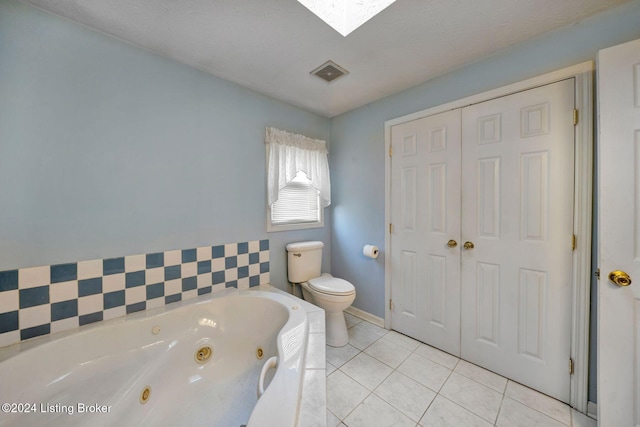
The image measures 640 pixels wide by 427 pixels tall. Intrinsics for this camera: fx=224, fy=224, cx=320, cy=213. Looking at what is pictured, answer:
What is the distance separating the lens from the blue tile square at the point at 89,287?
1.22 meters

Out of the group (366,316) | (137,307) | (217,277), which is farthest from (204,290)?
(366,316)

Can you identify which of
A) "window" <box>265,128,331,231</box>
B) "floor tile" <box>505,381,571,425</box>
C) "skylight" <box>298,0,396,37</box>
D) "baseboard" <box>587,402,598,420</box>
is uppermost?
"skylight" <box>298,0,396,37</box>

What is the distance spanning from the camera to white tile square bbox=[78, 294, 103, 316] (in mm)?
1225

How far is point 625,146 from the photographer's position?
1042 millimetres

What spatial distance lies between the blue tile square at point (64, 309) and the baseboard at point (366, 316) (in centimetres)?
213

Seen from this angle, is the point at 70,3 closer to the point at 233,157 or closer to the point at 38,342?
the point at 233,157

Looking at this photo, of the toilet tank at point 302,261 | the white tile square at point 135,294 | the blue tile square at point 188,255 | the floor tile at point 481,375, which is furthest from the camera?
the toilet tank at point 302,261

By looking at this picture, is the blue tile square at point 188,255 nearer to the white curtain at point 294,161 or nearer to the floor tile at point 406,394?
the white curtain at point 294,161

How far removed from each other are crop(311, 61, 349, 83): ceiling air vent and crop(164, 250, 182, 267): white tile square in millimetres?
1632

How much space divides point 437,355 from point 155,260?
2.17 metres

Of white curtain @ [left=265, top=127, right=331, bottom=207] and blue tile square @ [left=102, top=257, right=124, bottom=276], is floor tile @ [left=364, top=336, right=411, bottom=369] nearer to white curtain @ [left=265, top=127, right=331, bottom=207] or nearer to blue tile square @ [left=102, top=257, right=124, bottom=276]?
white curtain @ [left=265, top=127, right=331, bottom=207]

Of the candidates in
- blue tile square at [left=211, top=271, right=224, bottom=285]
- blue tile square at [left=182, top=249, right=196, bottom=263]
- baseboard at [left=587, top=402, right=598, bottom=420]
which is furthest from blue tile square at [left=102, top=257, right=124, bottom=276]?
baseboard at [left=587, top=402, right=598, bottom=420]

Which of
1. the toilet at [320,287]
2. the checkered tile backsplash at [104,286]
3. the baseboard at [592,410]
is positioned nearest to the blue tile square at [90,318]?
the checkered tile backsplash at [104,286]

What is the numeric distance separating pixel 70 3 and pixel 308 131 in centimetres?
169
